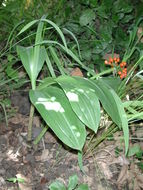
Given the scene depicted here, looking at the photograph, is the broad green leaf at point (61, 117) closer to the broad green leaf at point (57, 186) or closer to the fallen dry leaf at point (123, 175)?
the broad green leaf at point (57, 186)

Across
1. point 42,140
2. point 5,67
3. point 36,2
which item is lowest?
point 42,140

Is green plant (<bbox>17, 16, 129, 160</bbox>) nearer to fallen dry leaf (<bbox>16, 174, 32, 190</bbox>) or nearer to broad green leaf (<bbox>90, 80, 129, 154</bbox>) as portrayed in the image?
broad green leaf (<bbox>90, 80, 129, 154</bbox>)

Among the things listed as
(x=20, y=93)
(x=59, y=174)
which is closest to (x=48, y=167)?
(x=59, y=174)

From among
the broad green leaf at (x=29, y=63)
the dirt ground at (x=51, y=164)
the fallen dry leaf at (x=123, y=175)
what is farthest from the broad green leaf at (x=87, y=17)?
the fallen dry leaf at (x=123, y=175)

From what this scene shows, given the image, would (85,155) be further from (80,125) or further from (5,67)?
(5,67)

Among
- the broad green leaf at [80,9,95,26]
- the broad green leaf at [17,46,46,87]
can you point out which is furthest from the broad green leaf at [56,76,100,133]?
the broad green leaf at [80,9,95,26]

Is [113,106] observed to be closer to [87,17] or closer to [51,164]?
[51,164]
